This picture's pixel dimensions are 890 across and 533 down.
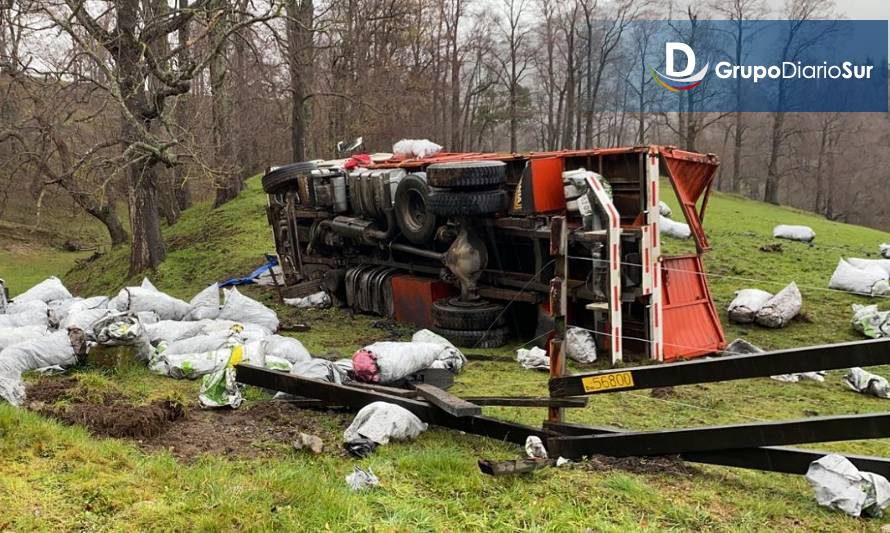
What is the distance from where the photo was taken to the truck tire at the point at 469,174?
8125 mm

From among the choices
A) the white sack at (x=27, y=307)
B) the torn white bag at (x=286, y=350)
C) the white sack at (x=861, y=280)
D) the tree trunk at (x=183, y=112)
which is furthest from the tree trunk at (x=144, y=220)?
the white sack at (x=861, y=280)

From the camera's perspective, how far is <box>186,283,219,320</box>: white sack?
8586 millimetres

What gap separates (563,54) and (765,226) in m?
25.0

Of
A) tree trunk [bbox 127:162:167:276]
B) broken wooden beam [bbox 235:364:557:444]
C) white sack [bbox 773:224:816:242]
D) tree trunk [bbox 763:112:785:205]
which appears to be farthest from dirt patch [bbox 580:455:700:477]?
tree trunk [bbox 763:112:785:205]

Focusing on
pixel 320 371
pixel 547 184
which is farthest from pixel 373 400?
pixel 547 184

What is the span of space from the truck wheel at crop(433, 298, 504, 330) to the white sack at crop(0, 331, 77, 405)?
4.10m

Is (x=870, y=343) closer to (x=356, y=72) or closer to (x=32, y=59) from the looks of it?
(x=32, y=59)

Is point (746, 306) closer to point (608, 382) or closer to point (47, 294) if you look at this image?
point (608, 382)

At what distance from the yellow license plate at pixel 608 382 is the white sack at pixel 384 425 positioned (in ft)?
3.86

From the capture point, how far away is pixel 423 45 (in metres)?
32.4

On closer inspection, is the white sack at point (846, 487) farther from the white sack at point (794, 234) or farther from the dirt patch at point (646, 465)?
the white sack at point (794, 234)

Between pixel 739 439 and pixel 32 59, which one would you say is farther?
pixel 32 59

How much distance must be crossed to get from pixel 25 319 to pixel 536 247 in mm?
5951

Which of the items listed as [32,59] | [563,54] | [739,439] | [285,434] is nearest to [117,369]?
[285,434]
